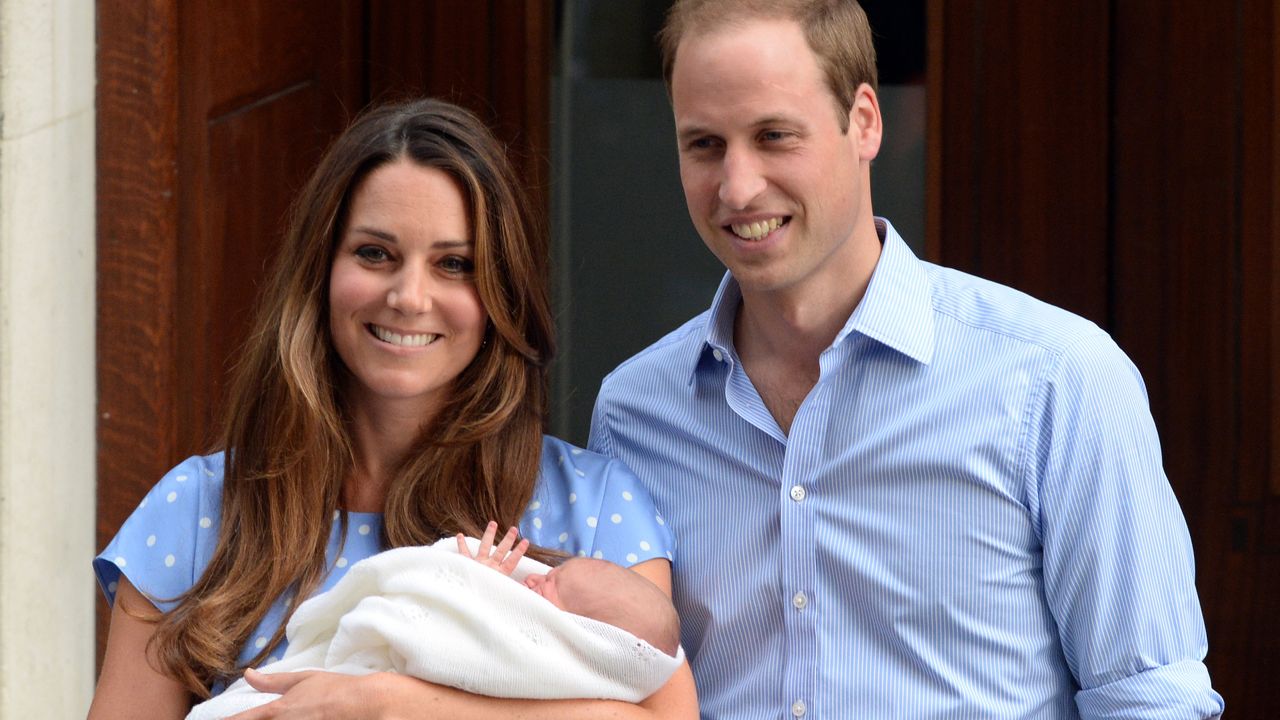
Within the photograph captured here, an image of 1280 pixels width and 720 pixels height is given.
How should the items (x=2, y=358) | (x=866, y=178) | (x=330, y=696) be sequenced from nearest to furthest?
(x=330, y=696) < (x=866, y=178) < (x=2, y=358)

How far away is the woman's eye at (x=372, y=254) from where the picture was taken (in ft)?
7.35

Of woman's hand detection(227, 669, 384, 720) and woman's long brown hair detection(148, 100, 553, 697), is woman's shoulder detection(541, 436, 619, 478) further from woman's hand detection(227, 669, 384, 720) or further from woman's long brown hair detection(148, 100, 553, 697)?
woman's hand detection(227, 669, 384, 720)

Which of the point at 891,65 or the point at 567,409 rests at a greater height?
the point at 891,65

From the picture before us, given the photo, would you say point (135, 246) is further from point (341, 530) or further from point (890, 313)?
point (890, 313)

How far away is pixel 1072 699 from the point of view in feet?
7.01

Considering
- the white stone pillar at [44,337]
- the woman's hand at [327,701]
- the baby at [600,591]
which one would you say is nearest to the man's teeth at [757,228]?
the baby at [600,591]

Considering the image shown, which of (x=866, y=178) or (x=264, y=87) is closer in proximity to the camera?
(x=866, y=178)

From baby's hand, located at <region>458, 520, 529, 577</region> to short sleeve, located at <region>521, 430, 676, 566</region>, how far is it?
16cm

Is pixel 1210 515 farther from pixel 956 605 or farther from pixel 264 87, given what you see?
pixel 264 87

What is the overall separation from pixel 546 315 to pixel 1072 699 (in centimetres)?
94

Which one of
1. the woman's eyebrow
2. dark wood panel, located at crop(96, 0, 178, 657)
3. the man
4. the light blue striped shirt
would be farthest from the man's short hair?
dark wood panel, located at crop(96, 0, 178, 657)

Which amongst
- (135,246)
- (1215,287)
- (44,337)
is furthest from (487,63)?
(1215,287)

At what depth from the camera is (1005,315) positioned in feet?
7.11

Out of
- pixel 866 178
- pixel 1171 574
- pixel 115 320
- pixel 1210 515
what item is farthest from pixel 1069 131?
pixel 115 320
